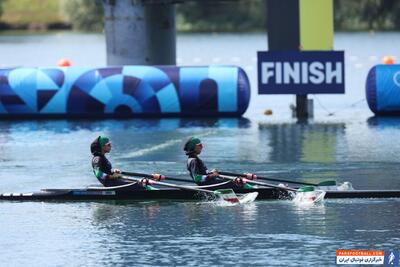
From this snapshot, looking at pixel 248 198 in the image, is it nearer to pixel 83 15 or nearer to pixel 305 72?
pixel 305 72

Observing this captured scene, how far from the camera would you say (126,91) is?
4194 centimetres

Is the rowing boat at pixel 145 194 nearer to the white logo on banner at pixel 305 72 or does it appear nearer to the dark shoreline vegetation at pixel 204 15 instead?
the white logo on banner at pixel 305 72

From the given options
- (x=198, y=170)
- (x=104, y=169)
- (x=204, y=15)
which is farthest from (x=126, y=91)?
(x=204, y=15)

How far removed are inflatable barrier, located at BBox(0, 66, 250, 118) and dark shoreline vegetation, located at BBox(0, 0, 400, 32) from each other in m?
35.5

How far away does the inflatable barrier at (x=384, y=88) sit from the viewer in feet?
Result: 134

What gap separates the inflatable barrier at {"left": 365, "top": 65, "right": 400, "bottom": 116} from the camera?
4091cm

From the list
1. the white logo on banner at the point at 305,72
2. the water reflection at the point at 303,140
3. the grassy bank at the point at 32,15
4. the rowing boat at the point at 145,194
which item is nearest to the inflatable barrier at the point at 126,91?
the white logo on banner at the point at 305,72

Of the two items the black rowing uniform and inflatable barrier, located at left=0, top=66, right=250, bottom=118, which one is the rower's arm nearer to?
the black rowing uniform

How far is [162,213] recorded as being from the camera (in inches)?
993

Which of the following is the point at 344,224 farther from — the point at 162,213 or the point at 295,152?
the point at 295,152

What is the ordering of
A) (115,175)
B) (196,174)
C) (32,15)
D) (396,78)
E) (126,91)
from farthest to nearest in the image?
(32,15) → (126,91) → (396,78) → (115,175) → (196,174)

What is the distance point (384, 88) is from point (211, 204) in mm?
16321

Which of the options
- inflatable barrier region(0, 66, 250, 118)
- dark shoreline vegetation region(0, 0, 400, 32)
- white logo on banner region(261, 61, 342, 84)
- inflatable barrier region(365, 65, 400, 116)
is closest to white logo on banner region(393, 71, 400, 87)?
inflatable barrier region(365, 65, 400, 116)

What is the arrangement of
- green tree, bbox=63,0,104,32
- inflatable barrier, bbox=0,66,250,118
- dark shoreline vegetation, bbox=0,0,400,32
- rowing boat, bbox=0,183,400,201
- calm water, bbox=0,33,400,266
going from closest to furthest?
calm water, bbox=0,33,400,266, rowing boat, bbox=0,183,400,201, inflatable barrier, bbox=0,66,250,118, dark shoreline vegetation, bbox=0,0,400,32, green tree, bbox=63,0,104,32
